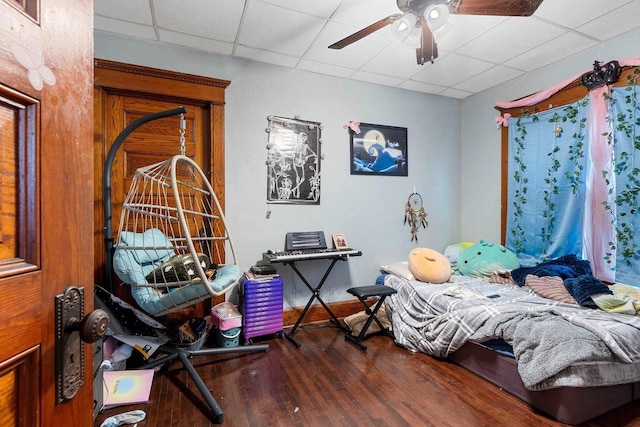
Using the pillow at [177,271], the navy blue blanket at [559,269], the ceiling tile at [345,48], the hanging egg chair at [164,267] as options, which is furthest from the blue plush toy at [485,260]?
the pillow at [177,271]

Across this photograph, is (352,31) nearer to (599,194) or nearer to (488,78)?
(488,78)

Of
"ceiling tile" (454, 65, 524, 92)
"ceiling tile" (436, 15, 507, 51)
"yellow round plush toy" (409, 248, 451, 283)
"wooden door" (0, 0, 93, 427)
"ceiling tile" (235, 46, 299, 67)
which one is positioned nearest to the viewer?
"wooden door" (0, 0, 93, 427)

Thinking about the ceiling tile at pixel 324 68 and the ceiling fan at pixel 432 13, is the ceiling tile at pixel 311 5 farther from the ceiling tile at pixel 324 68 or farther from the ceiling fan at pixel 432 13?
the ceiling tile at pixel 324 68

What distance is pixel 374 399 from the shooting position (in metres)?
1.94

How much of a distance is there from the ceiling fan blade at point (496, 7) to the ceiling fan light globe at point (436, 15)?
79 mm

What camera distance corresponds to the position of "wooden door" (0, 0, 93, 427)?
18.7 inches

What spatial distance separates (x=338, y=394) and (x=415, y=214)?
238 cm

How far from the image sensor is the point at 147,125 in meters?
2.71

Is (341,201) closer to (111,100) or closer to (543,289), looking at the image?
(543,289)

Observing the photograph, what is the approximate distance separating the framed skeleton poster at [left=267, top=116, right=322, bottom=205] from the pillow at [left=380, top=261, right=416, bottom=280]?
108 cm

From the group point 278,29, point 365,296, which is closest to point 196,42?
point 278,29

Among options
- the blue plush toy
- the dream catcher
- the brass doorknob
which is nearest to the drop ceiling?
the dream catcher

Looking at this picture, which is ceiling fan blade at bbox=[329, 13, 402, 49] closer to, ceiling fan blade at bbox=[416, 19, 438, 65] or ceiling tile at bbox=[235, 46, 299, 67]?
ceiling fan blade at bbox=[416, 19, 438, 65]

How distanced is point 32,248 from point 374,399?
1.99 metres
